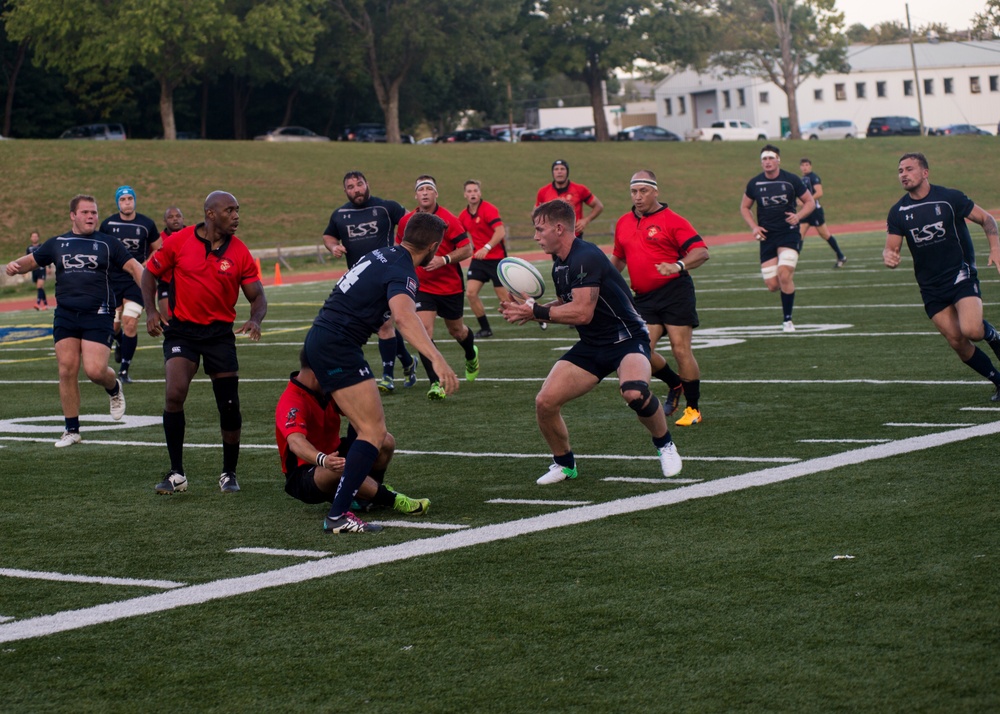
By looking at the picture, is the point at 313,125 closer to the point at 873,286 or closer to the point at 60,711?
the point at 873,286

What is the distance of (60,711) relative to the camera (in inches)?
183

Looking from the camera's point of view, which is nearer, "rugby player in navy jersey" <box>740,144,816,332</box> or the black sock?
the black sock

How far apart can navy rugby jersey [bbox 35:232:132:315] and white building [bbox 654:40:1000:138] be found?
84121 mm

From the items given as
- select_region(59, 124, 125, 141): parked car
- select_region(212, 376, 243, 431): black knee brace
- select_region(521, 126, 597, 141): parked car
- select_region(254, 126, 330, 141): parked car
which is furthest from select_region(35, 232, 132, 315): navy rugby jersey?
select_region(521, 126, 597, 141): parked car

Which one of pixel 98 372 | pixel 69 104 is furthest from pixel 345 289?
pixel 69 104

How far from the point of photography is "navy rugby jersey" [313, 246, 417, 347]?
7.10 meters

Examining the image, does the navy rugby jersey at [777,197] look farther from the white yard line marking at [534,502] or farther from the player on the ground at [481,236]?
the white yard line marking at [534,502]

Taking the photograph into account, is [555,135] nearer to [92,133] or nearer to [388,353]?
[92,133]

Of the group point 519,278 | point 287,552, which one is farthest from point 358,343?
point 519,278

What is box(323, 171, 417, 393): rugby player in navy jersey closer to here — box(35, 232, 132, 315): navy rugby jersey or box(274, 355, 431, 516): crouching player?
box(35, 232, 132, 315): navy rugby jersey

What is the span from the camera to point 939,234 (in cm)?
1059

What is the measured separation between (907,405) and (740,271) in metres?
17.2

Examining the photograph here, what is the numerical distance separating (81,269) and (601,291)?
4.96m

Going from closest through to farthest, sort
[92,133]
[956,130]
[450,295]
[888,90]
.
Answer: [450,295] → [92,133] → [956,130] → [888,90]
